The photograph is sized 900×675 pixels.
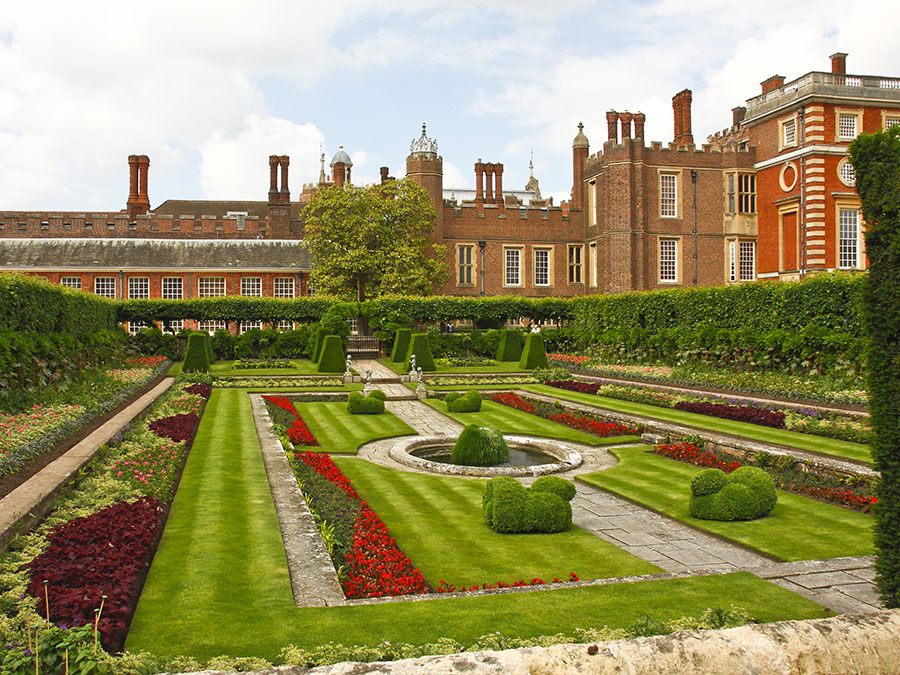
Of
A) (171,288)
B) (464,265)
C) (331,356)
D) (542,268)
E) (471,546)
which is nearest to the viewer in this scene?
(471,546)

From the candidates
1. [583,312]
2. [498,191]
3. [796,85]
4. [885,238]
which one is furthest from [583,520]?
[498,191]

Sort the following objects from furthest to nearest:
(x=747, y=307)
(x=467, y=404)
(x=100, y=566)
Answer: (x=747, y=307) < (x=467, y=404) < (x=100, y=566)

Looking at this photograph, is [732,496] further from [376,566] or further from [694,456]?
[376,566]

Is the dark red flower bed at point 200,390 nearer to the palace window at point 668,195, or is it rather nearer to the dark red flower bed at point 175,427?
the dark red flower bed at point 175,427

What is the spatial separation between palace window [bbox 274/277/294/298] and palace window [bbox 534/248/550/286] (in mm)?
15402

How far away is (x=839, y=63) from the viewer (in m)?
33.6

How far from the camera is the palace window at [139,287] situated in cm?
4159

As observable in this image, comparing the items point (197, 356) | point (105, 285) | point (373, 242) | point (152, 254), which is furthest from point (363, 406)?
point (105, 285)

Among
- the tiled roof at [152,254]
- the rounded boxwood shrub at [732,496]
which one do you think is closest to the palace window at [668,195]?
the tiled roof at [152,254]

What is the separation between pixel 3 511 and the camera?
6.23 m

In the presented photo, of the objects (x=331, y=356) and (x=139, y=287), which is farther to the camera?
(x=139, y=287)

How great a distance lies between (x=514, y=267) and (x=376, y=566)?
122ft

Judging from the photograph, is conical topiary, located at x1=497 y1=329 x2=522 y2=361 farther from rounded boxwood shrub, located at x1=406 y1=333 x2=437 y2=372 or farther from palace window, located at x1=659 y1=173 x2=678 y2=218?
palace window, located at x1=659 y1=173 x2=678 y2=218

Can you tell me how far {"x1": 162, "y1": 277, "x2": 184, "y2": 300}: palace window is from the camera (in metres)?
41.9
